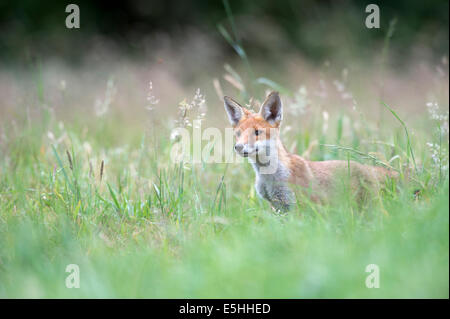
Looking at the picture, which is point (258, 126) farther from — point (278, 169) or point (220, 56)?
point (220, 56)

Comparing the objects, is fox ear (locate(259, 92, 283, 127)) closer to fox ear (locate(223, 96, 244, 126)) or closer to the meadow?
fox ear (locate(223, 96, 244, 126))

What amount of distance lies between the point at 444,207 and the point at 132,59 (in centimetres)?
1237

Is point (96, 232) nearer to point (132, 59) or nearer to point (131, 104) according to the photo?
point (131, 104)

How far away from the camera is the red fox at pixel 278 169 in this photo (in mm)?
4688

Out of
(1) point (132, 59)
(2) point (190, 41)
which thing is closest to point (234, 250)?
(2) point (190, 41)

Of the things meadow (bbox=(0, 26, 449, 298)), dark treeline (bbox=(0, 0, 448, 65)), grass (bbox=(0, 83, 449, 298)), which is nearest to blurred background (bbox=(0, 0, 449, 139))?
dark treeline (bbox=(0, 0, 448, 65))

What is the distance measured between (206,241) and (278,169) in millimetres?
1359

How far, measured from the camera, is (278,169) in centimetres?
480

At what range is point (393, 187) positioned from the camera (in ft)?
13.8

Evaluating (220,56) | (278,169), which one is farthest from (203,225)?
(220,56)

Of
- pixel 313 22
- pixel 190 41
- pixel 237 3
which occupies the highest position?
pixel 237 3

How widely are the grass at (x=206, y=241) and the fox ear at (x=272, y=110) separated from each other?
0.93m

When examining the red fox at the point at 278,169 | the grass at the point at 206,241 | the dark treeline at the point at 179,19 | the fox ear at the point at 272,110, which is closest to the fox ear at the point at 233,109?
the red fox at the point at 278,169

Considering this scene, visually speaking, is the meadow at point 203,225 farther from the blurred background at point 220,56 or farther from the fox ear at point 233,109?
the blurred background at point 220,56
